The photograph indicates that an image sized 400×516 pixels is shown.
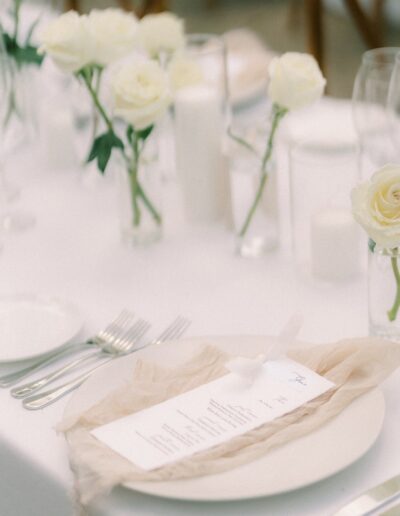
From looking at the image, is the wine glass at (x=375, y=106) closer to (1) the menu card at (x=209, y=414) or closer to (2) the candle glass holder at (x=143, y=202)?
(2) the candle glass holder at (x=143, y=202)

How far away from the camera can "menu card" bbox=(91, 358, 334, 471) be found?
0.92m

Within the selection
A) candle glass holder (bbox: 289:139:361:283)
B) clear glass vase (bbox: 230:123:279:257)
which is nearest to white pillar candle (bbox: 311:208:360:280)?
candle glass holder (bbox: 289:139:361:283)

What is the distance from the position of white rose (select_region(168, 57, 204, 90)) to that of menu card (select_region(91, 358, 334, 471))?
651mm

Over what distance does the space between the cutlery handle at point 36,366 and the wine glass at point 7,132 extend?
0.34 m

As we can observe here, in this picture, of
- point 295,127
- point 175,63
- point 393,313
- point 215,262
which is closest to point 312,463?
point 393,313

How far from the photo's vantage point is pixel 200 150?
151 cm

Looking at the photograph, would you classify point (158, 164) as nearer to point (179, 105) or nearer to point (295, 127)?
point (179, 105)

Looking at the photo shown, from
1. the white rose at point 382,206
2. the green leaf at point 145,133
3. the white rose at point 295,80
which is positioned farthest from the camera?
the green leaf at point 145,133

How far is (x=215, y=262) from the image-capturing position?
4.65 feet

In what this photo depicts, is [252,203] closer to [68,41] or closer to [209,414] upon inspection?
[68,41]

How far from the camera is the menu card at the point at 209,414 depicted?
915mm

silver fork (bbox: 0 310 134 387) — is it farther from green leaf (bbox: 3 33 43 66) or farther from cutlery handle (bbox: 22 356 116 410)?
green leaf (bbox: 3 33 43 66)

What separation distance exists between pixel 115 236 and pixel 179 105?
9.1 inches

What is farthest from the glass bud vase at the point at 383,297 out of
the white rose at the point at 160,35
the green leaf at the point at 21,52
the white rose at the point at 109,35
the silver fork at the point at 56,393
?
the green leaf at the point at 21,52
